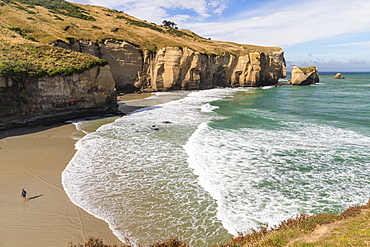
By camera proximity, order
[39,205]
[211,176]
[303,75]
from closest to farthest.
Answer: [39,205] → [211,176] → [303,75]

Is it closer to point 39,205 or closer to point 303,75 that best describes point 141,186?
point 39,205

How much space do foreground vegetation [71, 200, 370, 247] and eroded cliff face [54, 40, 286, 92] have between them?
148 ft

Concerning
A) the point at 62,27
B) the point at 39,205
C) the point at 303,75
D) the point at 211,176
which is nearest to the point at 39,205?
the point at 39,205

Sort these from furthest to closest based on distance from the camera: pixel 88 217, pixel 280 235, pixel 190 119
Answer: pixel 190 119 < pixel 88 217 < pixel 280 235

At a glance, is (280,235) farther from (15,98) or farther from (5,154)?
(15,98)

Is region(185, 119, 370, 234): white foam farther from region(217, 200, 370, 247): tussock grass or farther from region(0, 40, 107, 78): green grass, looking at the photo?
region(0, 40, 107, 78): green grass

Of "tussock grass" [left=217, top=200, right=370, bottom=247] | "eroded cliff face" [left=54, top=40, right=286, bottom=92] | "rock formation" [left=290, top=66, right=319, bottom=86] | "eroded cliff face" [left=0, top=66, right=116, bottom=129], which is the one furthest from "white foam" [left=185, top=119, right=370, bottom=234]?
"rock formation" [left=290, top=66, right=319, bottom=86]

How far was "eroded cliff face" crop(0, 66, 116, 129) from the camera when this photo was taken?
2252 cm

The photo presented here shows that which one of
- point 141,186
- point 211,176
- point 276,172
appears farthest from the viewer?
point 276,172

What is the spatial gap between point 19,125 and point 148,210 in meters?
19.8

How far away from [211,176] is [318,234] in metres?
6.83

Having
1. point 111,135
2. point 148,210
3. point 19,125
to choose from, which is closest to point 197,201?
point 148,210

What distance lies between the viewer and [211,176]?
12.9 m

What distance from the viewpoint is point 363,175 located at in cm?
1266
